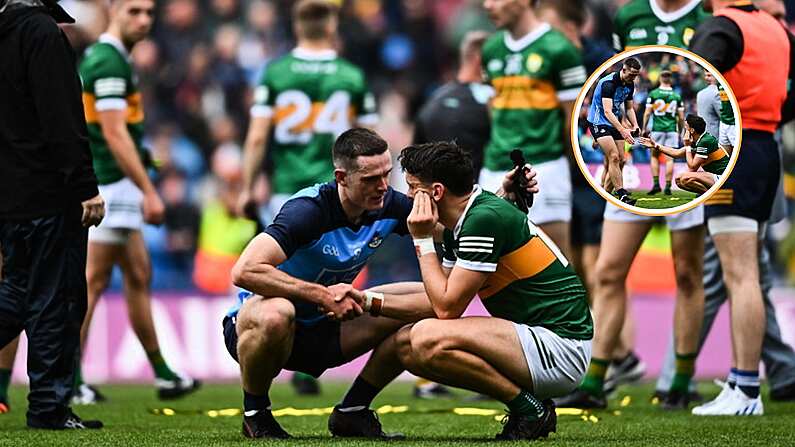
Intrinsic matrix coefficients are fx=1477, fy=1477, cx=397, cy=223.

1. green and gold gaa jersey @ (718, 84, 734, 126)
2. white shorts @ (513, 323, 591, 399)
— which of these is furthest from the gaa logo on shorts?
green and gold gaa jersey @ (718, 84, 734, 126)

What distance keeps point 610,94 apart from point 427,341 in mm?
1243

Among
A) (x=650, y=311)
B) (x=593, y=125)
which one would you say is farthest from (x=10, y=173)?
(x=650, y=311)

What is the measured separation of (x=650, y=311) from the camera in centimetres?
1195

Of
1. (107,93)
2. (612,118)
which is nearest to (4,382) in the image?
(107,93)

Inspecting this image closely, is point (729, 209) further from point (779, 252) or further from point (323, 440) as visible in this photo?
point (779, 252)

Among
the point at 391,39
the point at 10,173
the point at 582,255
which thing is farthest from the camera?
the point at 391,39

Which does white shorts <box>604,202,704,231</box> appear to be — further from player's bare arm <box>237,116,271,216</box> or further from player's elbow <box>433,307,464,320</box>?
player's bare arm <box>237,116,271,216</box>

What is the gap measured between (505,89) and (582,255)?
5.44ft

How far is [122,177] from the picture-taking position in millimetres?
9211

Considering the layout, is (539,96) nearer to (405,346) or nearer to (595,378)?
(595,378)

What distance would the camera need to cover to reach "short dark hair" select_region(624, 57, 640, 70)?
6023mm

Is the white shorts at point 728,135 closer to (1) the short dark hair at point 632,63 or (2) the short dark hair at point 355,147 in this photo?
(1) the short dark hair at point 632,63

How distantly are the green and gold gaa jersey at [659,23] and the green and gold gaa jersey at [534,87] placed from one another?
23.3 inches

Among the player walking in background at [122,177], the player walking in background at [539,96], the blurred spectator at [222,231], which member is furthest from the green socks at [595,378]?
the blurred spectator at [222,231]
